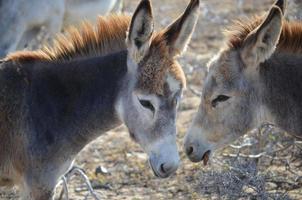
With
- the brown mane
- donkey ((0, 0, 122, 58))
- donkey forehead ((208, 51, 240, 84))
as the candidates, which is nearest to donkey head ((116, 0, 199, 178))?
the brown mane

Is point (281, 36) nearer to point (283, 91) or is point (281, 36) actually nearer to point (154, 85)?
point (283, 91)

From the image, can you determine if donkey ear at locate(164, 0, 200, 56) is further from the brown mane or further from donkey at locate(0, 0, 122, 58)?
donkey at locate(0, 0, 122, 58)

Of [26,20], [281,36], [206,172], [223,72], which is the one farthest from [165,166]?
[26,20]

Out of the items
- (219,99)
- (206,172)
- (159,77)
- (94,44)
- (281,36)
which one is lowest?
(206,172)

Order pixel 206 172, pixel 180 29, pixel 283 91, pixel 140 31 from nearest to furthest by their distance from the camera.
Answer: pixel 140 31, pixel 180 29, pixel 283 91, pixel 206 172

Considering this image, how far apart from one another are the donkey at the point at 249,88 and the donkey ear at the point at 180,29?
0.46 m

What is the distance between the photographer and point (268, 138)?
279 inches

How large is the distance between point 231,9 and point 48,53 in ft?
28.2

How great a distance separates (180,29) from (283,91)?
88 centimetres

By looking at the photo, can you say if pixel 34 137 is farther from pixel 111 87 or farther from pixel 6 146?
pixel 111 87

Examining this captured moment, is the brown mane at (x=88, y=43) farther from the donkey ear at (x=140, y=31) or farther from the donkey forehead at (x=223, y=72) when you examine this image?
the donkey forehead at (x=223, y=72)

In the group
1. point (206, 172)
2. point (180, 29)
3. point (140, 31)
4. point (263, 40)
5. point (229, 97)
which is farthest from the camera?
point (206, 172)

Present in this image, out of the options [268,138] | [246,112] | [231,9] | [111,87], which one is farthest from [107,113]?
[231,9]

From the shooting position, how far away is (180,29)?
5.23 m
